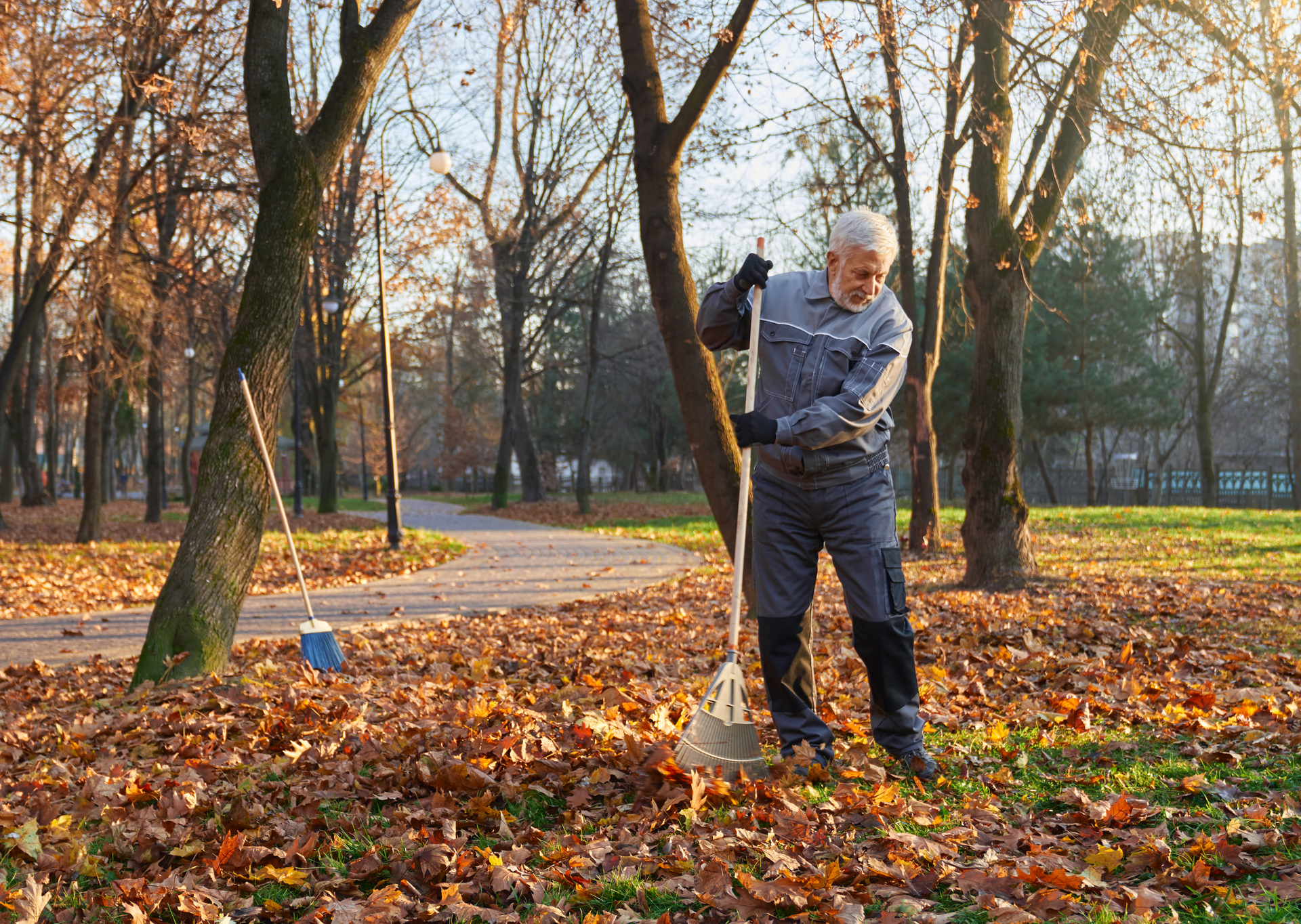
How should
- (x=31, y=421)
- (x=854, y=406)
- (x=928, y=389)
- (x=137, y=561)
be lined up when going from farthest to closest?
(x=31, y=421), (x=928, y=389), (x=137, y=561), (x=854, y=406)

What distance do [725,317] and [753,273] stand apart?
26cm

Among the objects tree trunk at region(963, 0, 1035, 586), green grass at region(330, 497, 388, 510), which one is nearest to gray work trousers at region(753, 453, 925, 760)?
tree trunk at region(963, 0, 1035, 586)

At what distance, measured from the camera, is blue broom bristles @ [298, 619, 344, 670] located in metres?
6.14

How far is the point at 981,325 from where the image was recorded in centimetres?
943

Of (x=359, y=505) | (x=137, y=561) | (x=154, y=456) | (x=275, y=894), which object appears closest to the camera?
(x=275, y=894)

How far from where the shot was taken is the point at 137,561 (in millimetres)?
13234

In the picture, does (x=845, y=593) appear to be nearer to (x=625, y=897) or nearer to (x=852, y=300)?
(x=852, y=300)

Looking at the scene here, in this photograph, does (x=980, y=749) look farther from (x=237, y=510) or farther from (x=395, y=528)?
→ (x=395, y=528)

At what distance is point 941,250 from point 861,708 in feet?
34.9

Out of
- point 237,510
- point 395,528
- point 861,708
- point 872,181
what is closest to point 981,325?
point 872,181

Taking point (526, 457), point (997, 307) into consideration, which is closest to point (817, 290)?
point (997, 307)

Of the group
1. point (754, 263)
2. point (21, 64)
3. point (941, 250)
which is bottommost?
point (754, 263)

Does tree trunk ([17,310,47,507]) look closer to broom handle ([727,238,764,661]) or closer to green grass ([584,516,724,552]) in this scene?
green grass ([584,516,724,552])

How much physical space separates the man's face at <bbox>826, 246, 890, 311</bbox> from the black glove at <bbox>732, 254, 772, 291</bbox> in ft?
0.82
